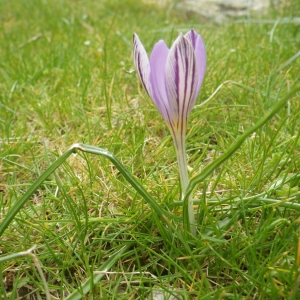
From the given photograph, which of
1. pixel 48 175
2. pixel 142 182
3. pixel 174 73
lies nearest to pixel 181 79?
pixel 174 73

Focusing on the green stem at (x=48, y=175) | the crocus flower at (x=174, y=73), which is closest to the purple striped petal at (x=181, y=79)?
the crocus flower at (x=174, y=73)

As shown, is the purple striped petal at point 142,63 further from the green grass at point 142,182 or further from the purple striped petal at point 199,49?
the green grass at point 142,182

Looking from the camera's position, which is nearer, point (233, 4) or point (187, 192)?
point (187, 192)

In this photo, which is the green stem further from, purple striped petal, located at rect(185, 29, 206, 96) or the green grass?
purple striped petal, located at rect(185, 29, 206, 96)

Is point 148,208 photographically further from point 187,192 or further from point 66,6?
point 66,6

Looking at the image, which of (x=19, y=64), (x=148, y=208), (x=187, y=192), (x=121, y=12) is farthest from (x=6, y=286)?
(x=121, y=12)

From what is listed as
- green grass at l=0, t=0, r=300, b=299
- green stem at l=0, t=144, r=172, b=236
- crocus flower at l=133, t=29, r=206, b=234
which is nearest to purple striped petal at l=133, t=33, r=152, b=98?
crocus flower at l=133, t=29, r=206, b=234
